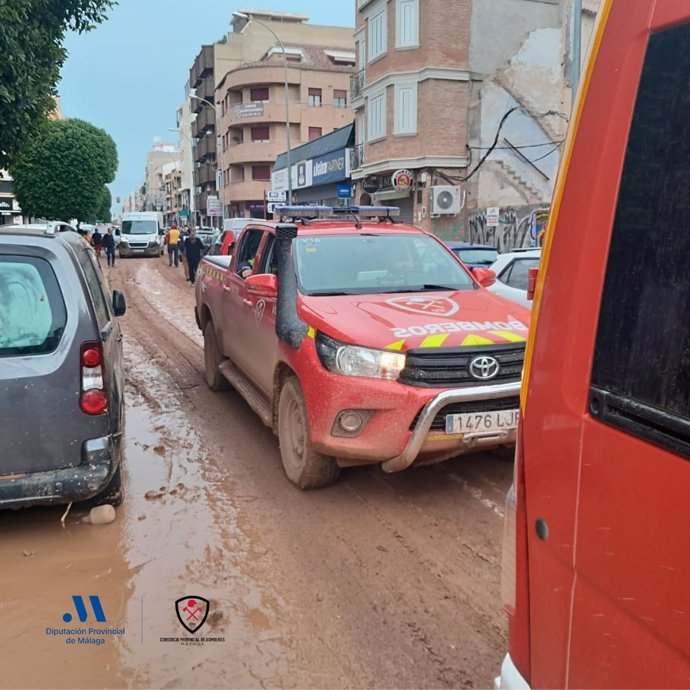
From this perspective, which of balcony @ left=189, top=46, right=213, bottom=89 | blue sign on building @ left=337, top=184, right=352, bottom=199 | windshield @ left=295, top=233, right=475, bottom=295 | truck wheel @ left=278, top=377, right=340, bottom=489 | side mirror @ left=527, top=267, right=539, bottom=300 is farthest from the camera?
balcony @ left=189, top=46, right=213, bottom=89

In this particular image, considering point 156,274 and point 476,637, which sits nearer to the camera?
point 476,637

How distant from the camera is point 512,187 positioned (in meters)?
25.8

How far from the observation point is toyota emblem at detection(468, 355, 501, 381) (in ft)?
13.3

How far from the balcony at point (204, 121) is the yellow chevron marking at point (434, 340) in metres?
66.7

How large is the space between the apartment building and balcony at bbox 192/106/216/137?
43.2 meters

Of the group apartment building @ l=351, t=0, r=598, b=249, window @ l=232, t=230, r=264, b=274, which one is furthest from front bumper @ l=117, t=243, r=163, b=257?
window @ l=232, t=230, r=264, b=274

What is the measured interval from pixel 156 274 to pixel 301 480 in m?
21.9

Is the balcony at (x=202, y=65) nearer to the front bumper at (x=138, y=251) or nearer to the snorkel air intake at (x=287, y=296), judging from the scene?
the front bumper at (x=138, y=251)

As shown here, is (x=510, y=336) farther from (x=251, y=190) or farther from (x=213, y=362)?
(x=251, y=190)

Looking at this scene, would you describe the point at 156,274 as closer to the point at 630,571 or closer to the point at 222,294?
the point at 222,294

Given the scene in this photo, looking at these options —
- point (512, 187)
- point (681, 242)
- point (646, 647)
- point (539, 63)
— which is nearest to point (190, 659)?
point (646, 647)

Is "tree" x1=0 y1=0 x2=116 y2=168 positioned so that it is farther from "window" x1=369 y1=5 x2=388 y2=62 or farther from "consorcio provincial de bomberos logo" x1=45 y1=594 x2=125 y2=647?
"window" x1=369 y1=5 x2=388 y2=62

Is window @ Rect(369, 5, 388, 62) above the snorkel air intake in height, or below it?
above

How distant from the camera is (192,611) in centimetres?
→ 325
